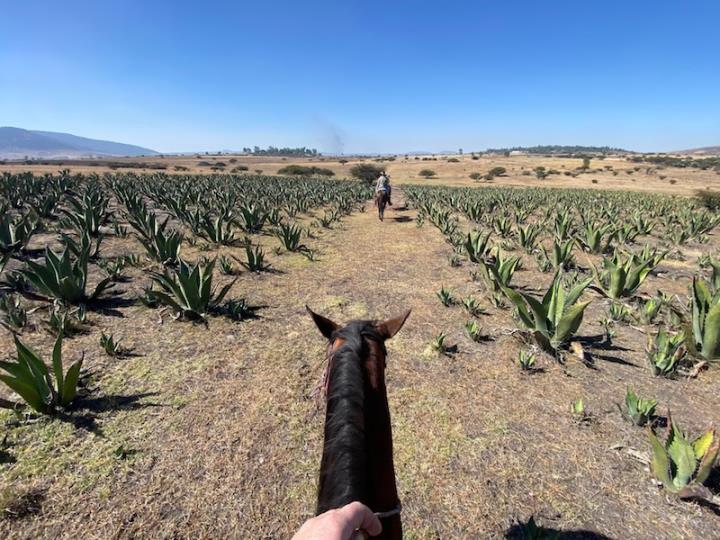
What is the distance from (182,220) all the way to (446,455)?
1023 centimetres

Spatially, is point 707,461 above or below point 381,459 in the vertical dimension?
below

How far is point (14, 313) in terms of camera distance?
438cm

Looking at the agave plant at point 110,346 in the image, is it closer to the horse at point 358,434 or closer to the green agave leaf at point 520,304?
the horse at point 358,434

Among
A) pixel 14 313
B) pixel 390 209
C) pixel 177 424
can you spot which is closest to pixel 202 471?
pixel 177 424

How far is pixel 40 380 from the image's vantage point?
9.98 ft

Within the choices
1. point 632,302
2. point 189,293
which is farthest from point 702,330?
point 189,293

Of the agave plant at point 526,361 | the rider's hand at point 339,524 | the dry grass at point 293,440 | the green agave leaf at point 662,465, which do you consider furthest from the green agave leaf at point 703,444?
the rider's hand at point 339,524

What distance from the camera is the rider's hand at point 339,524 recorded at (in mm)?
953

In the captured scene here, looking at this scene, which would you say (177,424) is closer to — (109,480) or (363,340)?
(109,480)

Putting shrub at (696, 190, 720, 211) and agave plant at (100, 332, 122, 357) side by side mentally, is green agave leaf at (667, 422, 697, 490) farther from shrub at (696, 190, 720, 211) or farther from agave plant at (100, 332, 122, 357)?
shrub at (696, 190, 720, 211)

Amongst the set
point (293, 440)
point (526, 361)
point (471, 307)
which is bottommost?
point (293, 440)

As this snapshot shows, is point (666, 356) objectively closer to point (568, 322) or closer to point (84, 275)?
point (568, 322)

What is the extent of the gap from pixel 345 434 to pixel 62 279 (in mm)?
5378

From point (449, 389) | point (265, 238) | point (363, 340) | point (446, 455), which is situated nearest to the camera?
point (363, 340)
